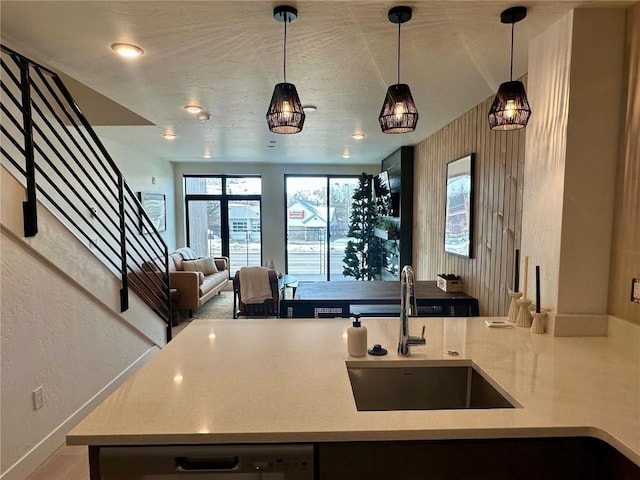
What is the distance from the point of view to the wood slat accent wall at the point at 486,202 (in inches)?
110

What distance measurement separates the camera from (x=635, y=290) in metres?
1.61

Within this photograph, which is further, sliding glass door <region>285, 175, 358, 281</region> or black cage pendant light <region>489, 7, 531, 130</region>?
sliding glass door <region>285, 175, 358, 281</region>

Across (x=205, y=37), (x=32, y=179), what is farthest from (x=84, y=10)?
(x=32, y=179)

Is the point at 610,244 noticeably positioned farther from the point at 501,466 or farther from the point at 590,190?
the point at 501,466

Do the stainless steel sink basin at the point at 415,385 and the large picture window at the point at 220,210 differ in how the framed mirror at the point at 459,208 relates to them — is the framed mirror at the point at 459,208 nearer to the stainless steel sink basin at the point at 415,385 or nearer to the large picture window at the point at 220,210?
the stainless steel sink basin at the point at 415,385

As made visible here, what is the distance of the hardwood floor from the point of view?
7.08ft

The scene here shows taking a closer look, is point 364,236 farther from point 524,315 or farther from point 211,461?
point 211,461

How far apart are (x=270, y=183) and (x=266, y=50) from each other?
567cm

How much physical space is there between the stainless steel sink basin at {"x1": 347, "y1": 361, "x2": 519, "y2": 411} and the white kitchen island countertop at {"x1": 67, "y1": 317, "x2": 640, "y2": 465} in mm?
38

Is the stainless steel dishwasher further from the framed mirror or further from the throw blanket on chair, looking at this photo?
the throw blanket on chair

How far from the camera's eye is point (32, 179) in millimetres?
2105

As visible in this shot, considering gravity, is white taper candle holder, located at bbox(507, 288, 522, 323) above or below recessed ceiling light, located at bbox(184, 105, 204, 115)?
below

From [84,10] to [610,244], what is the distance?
2.70 m

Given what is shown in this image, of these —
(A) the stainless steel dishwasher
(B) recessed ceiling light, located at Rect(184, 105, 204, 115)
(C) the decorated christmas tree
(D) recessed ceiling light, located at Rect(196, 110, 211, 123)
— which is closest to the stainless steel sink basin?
(A) the stainless steel dishwasher
